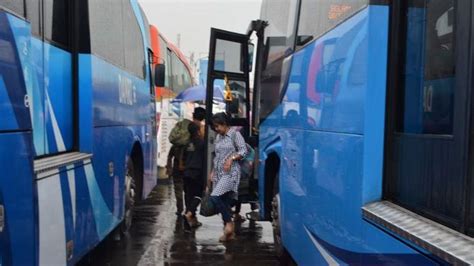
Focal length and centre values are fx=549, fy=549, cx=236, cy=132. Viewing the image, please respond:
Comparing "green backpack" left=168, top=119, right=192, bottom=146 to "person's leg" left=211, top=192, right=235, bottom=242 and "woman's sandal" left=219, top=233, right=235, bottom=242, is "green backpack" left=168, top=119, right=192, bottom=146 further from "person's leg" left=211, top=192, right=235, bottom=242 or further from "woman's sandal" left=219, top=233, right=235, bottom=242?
"woman's sandal" left=219, top=233, right=235, bottom=242

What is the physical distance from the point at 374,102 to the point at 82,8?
2678mm

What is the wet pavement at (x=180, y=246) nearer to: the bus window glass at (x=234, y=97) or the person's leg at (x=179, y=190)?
the person's leg at (x=179, y=190)

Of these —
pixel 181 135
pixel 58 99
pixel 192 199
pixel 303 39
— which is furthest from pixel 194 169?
pixel 58 99

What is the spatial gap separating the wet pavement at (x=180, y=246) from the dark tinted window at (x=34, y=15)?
283 cm

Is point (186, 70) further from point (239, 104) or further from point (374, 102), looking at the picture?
point (374, 102)

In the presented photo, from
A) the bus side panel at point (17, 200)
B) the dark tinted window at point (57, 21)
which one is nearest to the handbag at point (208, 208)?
the dark tinted window at point (57, 21)

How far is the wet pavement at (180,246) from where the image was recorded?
6.20m

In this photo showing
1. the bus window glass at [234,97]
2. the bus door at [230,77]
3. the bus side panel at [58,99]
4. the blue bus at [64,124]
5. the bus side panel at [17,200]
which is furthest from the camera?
the bus window glass at [234,97]

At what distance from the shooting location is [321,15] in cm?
398

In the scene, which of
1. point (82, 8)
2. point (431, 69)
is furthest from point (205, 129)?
point (431, 69)

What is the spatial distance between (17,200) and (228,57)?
5.48m

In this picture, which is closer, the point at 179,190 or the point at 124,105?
the point at 124,105

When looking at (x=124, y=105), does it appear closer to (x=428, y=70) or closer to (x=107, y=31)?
(x=107, y=31)

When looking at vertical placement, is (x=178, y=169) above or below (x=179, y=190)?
above
